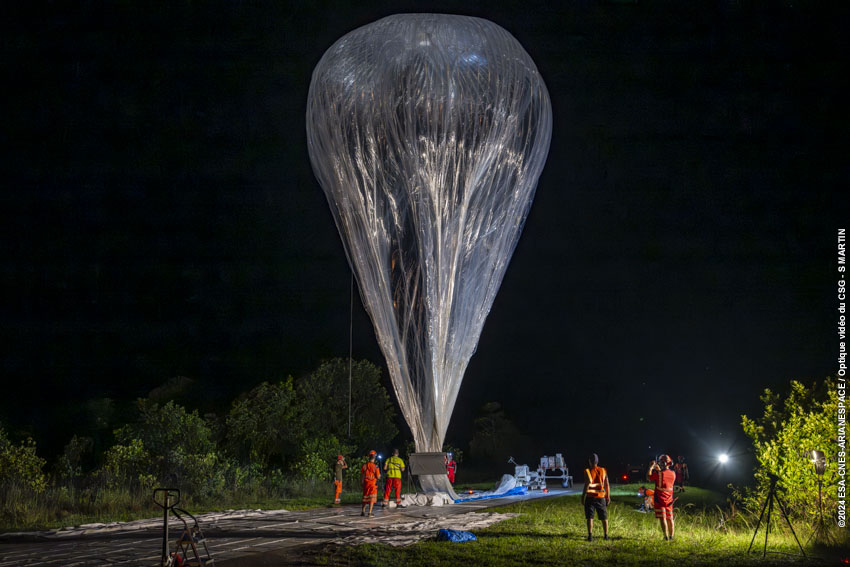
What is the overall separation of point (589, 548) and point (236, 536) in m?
5.98

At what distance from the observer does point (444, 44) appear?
16.9 m

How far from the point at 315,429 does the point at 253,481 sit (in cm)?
737

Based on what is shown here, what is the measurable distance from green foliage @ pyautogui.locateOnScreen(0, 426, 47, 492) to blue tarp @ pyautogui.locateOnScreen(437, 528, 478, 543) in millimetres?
11896

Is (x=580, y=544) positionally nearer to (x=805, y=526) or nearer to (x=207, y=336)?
(x=805, y=526)

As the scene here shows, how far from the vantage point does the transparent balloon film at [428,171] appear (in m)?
16.8

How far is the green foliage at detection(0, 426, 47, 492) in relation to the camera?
19328mm

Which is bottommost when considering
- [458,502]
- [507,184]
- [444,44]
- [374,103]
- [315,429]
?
[458,502]

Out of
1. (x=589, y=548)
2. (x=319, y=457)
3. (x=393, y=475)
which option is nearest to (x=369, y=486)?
(x=393, y=475)

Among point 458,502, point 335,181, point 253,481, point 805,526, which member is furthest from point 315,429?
point 805,526

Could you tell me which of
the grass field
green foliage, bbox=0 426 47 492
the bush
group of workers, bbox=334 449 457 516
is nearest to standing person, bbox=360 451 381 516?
group of workers, bbox=334 449 457 516

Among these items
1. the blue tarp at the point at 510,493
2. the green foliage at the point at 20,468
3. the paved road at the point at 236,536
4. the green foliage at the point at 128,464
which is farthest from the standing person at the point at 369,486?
the green foliage at the point at 20,468

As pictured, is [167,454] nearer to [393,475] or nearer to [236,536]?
[393,475]

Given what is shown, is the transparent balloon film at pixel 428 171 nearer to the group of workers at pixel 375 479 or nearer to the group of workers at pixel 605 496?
the group of workers at pixel 375 479

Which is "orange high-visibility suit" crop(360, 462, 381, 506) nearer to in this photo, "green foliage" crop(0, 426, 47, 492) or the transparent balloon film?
the transparent balloon film
